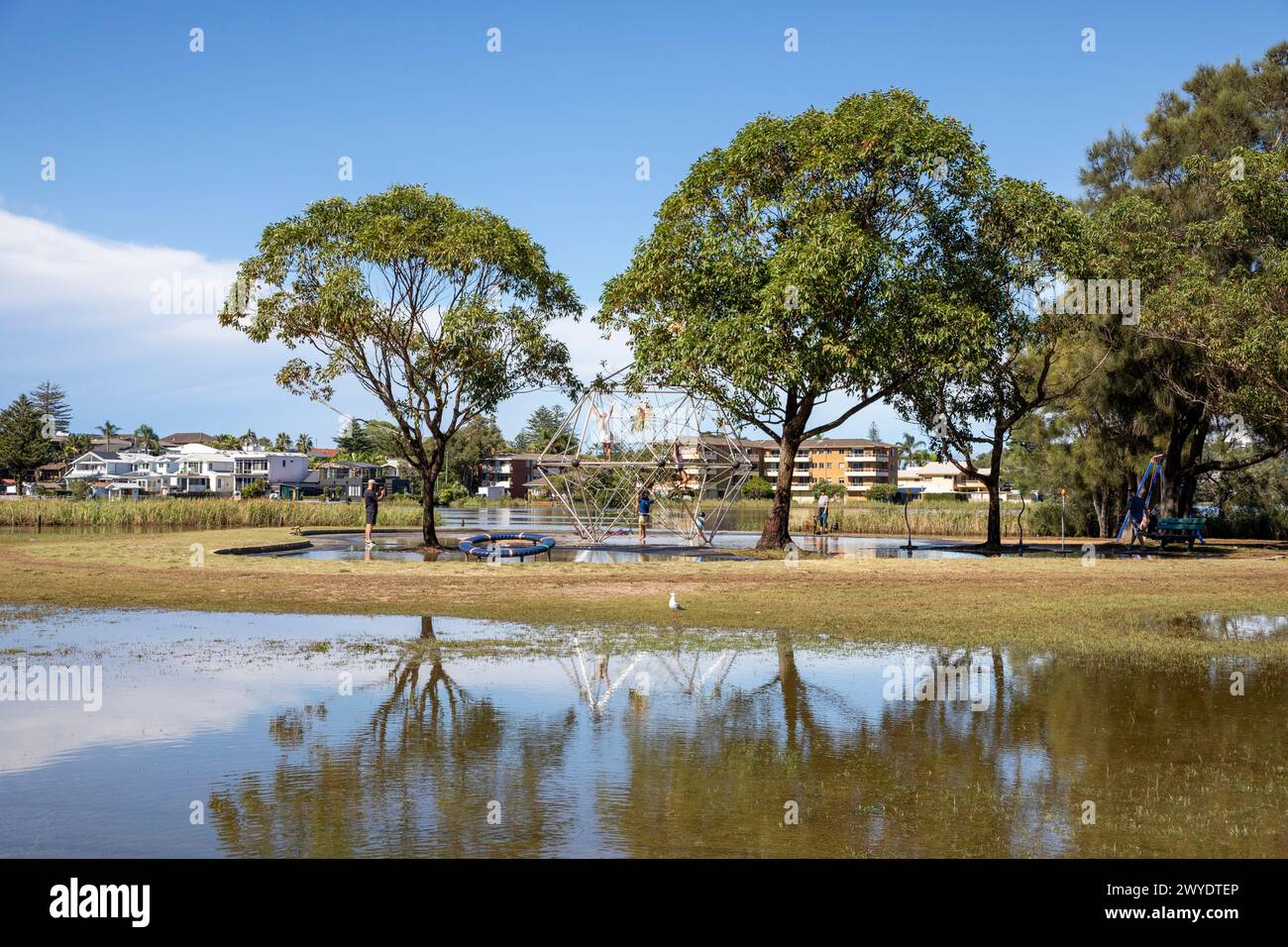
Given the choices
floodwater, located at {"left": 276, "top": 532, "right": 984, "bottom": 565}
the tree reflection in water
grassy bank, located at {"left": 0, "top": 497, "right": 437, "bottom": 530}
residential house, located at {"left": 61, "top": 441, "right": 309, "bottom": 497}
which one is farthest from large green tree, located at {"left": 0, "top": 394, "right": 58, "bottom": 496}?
the tree reflection in water

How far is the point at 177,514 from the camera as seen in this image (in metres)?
53.2

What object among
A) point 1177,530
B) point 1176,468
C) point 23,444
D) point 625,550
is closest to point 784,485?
point 625,550

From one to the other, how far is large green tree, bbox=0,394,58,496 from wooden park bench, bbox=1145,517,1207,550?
104140mm

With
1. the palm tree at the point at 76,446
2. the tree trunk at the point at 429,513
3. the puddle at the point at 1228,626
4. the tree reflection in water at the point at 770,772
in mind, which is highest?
the palm tree at the point at 76,446

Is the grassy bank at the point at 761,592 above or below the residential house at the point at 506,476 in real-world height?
below

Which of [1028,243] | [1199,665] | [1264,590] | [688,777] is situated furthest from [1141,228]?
[688,777]

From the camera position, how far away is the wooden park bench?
35.4 meters

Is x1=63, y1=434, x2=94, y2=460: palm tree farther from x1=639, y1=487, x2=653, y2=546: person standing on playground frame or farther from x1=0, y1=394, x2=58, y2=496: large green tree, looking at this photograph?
x1=639, y1=487, x2=653, y2=546: person standing on playground frame

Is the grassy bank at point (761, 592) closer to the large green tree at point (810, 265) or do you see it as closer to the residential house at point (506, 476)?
the large green tree at point (810, 265)

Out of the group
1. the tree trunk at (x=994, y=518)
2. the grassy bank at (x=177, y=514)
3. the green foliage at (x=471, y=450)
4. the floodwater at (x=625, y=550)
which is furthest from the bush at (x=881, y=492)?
the tree trunk at (x=994, y=518)

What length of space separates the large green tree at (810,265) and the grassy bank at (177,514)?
78.7ft

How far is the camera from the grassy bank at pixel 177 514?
52.0 m

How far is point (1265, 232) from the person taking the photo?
3706 centimetres
